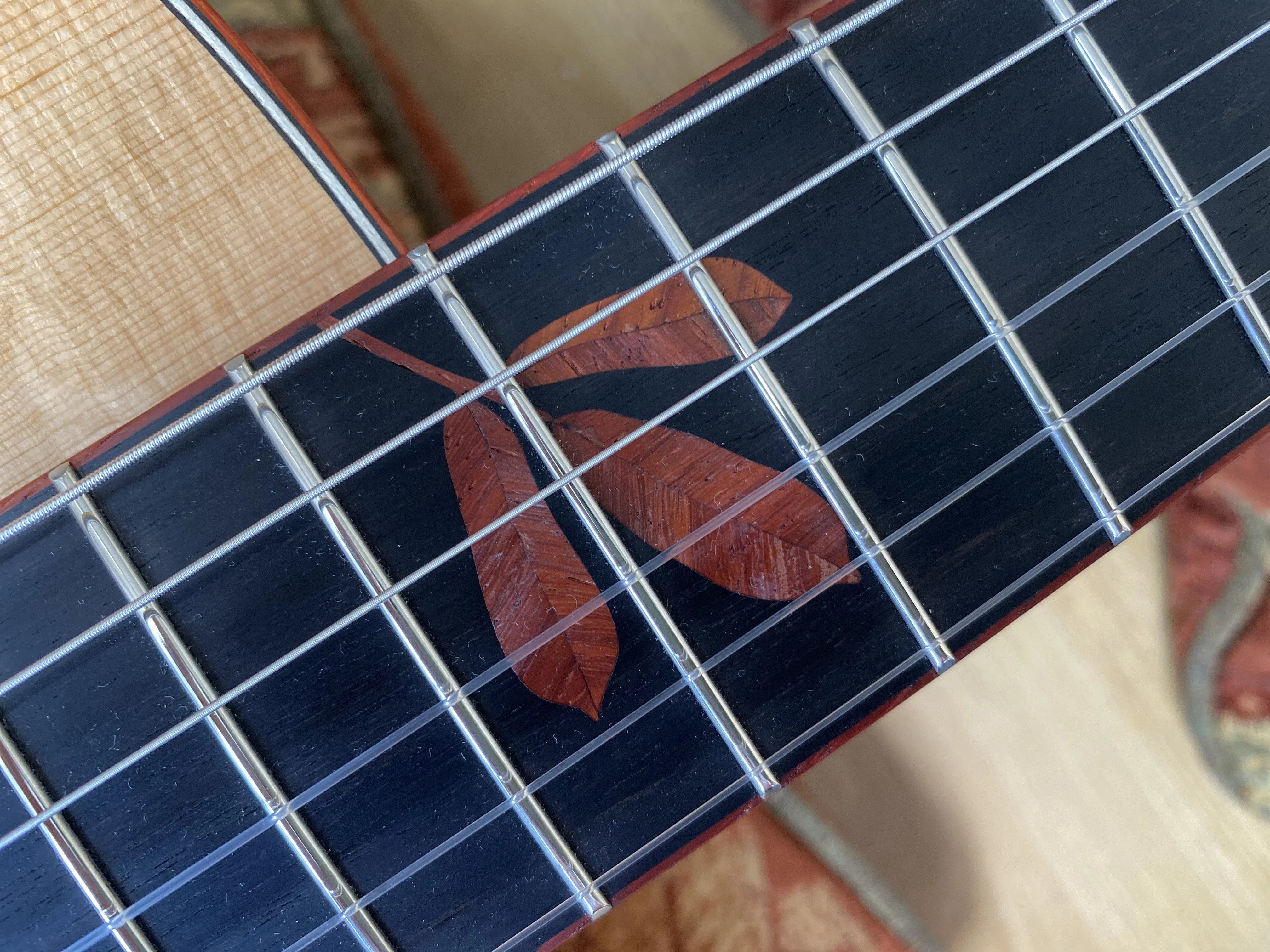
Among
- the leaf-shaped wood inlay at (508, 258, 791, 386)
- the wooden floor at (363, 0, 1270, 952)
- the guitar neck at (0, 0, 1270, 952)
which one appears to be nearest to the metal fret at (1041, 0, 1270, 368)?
the guitar neck at (0, 0, 1270, 952)

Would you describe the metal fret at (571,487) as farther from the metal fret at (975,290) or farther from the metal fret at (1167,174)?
the metal fret at (1167,174)

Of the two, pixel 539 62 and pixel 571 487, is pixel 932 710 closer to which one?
pixel 571 487

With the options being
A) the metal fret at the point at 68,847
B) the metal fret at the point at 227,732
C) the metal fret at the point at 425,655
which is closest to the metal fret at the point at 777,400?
the metal fret at the point at 425,655

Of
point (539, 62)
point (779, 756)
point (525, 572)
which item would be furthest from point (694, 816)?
point (539, 62)

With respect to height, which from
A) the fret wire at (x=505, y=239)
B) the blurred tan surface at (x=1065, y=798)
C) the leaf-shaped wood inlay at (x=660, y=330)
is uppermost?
the fret wire at (x=505, y=239)

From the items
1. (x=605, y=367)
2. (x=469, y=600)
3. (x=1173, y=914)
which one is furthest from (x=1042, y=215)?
(x=1173, y=914)

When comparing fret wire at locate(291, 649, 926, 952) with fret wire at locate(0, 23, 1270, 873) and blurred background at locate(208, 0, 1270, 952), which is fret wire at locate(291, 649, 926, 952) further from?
blurred background at locate(208, 0, 1270, 952)

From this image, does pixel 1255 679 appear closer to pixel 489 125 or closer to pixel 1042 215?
pixel 1042 215
